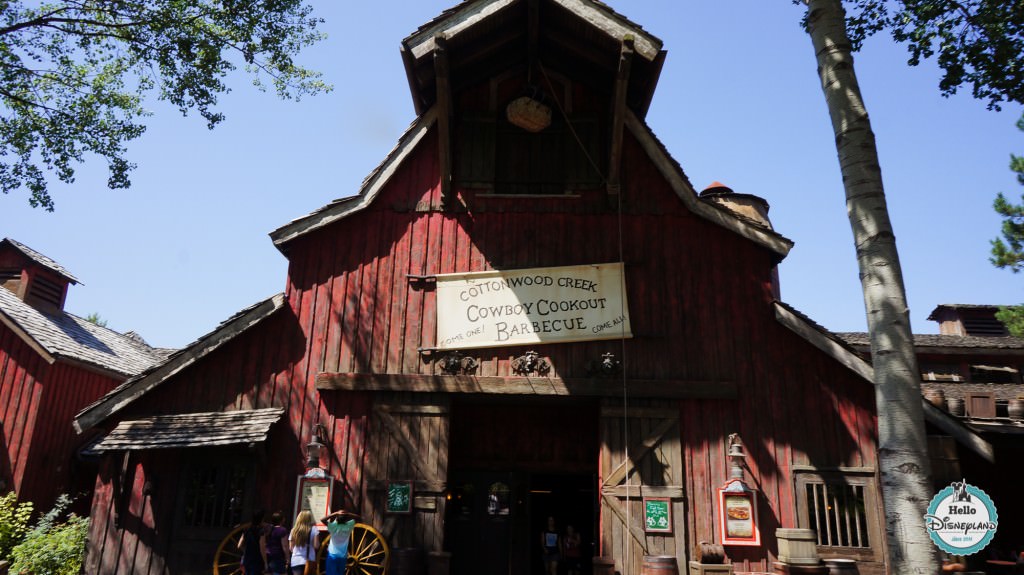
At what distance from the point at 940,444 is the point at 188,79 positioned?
14.7 metres

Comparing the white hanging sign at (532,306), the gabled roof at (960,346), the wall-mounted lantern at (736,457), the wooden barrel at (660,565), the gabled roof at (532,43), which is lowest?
the wooden barrel at (660,565)

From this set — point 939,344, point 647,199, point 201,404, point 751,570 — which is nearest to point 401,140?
point 647,199

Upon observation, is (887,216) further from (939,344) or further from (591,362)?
(939,344)

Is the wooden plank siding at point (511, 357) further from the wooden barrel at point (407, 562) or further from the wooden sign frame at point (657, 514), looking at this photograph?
the wooden barrel at point (407, 562)

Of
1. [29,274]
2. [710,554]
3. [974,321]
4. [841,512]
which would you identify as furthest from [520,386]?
[974,321]

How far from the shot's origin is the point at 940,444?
9703mm

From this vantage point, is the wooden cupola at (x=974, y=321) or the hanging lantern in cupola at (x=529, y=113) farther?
the wooden cupola at (x=974, y=321)

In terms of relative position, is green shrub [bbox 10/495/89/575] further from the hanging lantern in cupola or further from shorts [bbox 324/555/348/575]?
the hanging lantern in cupola

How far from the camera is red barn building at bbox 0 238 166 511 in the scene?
15.5 metres

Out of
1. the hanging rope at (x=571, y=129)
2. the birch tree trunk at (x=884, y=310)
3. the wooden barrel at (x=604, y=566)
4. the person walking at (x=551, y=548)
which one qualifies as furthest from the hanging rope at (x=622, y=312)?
the birch tree trunk at (x=884, y=310)

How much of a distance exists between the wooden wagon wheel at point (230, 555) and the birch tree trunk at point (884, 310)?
842 cm

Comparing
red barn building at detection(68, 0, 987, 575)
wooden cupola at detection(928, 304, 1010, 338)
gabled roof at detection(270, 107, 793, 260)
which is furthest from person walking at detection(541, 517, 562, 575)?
wooden cupola at detection(928, 304, 1010, 338)

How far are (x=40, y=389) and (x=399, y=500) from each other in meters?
11.2

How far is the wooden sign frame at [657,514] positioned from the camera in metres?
9.90
